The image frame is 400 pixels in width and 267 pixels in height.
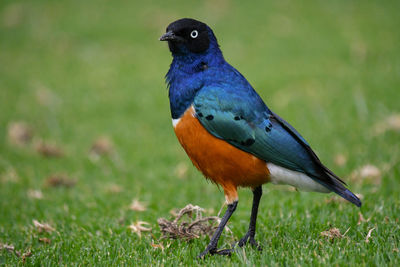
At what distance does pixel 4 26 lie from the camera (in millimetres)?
14430

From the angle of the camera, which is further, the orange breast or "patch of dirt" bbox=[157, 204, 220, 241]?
"patch of dirt" bbox=[157, 204, 220, 241]

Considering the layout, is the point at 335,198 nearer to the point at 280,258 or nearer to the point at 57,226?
the point at 280,258

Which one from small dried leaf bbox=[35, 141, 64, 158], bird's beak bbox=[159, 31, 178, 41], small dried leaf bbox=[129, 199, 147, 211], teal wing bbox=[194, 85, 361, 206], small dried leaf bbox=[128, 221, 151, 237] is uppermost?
bird's beak bbox=[159, 31, 178, 41]

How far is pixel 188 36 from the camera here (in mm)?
4027

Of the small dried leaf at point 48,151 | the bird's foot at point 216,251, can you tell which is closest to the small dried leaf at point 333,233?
the bird's foot at point 216,251

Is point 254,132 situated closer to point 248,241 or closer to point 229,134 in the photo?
point 229,134

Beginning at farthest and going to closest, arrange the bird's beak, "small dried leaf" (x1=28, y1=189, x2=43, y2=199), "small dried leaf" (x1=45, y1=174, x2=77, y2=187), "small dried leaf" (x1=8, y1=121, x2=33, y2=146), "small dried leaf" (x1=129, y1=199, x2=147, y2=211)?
"small dried leaf" (x1=8, y1=121, x2=33, y2=146) → "small dried leaf" (x1=45, y1=174, x2=77, y2=187) → "small dried leaf" (x1=28, y1=189, x2=43, y2=199) → "small dried leaf" (x1=129, y1=199, x2=147, y2=211) → the bird's beak

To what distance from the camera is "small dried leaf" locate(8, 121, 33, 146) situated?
7840 millimetres

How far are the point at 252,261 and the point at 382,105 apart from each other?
200 inches

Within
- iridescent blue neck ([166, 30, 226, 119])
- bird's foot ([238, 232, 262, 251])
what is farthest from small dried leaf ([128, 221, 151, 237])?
iridescent blue neck ([166, 30, 226, 119])

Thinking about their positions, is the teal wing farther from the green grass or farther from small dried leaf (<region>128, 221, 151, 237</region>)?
small dried leaf (<region>128, 221, 151, 237</region>)

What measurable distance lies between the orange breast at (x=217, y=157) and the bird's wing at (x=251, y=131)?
5cm

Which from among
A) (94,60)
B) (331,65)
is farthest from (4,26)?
(331,65)

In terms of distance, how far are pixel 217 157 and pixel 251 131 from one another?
1.13 ft
